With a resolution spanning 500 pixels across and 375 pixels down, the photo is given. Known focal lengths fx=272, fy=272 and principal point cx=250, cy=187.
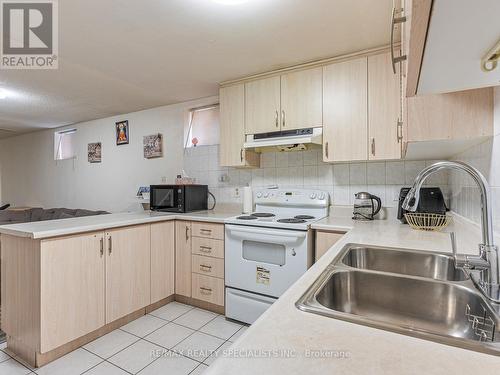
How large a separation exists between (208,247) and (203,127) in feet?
5.22

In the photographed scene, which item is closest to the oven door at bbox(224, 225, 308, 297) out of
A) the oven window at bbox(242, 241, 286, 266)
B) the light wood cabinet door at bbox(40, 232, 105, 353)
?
the oven window at bbox(242, 241, 286, 266)

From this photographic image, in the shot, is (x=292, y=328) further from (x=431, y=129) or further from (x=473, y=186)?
(x=473, y=186)

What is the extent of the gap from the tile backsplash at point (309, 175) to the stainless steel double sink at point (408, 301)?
1.35m

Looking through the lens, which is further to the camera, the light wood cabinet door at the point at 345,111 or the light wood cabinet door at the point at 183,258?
the light wood cabinet door at the point at 183,258

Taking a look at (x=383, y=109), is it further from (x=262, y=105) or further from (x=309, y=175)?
(x=262, y=105)

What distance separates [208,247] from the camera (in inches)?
98.5

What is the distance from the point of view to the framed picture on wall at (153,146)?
11.9 ft

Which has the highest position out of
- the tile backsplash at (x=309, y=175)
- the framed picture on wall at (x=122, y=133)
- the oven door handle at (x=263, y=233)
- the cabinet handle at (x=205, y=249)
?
the framed picture on wall at (x=122, y=133)

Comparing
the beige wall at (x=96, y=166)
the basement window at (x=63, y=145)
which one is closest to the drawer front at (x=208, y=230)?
the beige wall at (x=96, y=166)

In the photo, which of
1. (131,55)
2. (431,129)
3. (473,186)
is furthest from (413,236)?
(131,55)

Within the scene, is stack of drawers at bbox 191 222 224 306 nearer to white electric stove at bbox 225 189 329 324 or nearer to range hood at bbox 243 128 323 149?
white electric stove at bbox 225 189 329 324

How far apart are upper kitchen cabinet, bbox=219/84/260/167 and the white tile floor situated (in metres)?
1.48

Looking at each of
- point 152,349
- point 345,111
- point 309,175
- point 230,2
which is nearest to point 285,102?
point 345,111

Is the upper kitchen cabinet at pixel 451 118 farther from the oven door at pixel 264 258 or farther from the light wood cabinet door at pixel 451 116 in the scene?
the oven door at pixel 264 258
